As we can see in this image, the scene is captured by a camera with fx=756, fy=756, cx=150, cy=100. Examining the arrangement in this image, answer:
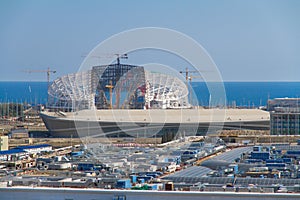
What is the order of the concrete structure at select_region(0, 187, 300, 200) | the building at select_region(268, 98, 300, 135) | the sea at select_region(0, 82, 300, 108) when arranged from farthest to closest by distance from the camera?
the sea at select_region(0, 82, 300, 108) → the building at select_region(268, 98, 300, 135) → the concrete structure at select_region(0, 187, 300, 200)

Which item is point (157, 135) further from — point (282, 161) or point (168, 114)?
point (282, 161)

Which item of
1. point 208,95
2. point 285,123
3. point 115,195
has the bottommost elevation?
point 115,195

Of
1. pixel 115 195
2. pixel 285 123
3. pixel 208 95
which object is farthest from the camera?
pixel 208 95

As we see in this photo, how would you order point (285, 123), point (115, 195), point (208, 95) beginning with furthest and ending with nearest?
point (208, 95) < point (285, 123) < point (115, 195)

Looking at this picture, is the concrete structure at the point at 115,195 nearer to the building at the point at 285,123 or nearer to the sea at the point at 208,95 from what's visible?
the building at the point at 285,123

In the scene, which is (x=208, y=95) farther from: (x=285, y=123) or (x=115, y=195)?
(x=115, y=195)

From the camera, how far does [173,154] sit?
365 inches

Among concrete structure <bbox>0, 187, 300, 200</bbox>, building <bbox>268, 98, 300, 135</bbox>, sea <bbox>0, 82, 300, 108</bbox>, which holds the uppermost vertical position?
sea <bbox>0, 82, 300, 108</bbox>

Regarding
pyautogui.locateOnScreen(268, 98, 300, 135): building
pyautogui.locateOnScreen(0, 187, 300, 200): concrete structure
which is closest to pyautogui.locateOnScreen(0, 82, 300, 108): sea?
pyautogui.locateOnScreen(268, 98, 300, 135): building

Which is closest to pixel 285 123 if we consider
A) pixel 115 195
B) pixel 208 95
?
pixel 115 195

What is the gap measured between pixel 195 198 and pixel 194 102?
15.5 m

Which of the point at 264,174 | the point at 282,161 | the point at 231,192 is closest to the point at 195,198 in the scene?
the point at 231,192

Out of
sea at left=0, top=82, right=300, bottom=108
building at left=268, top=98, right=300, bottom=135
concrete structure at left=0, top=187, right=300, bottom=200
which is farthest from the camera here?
sea at left=0, top=82, right=300, bottom=108

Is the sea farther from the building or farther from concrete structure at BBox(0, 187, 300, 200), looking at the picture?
concrete structure at BBox(0, 187, 300, 200)
